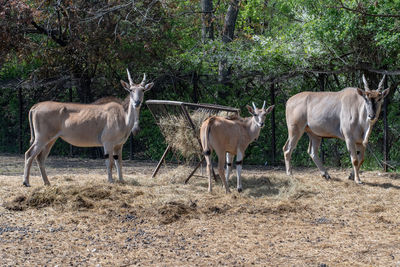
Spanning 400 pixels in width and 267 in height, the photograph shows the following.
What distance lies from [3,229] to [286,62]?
7.54m

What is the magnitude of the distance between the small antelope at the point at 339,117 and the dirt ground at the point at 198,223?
759mm

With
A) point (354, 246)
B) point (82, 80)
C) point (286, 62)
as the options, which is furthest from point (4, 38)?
point (354, 246)

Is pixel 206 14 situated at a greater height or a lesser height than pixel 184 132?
greater

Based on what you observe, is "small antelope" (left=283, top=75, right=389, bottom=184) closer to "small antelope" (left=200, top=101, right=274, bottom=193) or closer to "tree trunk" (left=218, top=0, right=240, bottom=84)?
"small antelope" (left=200, top=101, right=274, bottom=193)

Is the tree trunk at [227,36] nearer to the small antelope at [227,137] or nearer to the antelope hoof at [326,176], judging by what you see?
the antelope hoof at [326,176]

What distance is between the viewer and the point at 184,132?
8703 mm

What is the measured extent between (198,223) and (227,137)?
204 centimetres

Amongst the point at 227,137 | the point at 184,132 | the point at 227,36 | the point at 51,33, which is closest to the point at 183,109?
the point at 184,132

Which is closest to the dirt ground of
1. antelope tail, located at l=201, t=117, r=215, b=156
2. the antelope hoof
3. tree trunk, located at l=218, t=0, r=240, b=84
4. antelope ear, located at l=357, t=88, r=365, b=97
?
the antelope hoof

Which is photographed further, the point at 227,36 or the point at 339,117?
the point at 227,36

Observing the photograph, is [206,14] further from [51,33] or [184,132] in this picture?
[184,132]

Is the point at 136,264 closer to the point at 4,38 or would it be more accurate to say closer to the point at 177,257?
the point at 177,257

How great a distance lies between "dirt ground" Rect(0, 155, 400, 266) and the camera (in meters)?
4.91

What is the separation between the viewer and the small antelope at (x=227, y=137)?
7805mm
